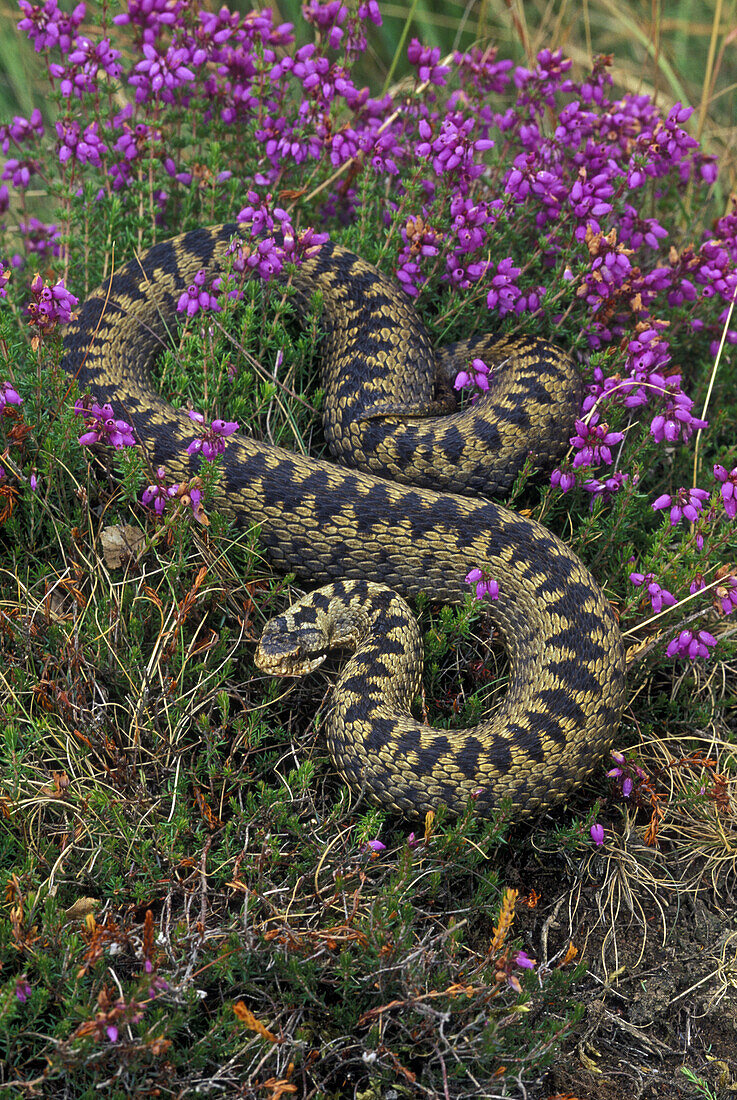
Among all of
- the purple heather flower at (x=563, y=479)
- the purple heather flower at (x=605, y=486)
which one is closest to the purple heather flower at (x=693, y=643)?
the purple heather flower at (x=605, y=486)

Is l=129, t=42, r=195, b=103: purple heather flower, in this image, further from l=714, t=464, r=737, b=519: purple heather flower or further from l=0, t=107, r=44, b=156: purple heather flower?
l=714, t=464, r=737, b=519: purple heather flower

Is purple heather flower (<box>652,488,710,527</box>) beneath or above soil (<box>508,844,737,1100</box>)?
above

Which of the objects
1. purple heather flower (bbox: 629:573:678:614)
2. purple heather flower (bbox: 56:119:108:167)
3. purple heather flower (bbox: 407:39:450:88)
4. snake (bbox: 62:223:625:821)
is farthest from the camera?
purple heather flower (bbox: 407:39:450:88)

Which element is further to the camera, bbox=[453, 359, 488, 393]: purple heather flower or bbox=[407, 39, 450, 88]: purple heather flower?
bbox=[407, 39, 450, 88]: purple heather flower

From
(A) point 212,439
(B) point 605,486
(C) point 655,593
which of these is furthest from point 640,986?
(A) point 212,439

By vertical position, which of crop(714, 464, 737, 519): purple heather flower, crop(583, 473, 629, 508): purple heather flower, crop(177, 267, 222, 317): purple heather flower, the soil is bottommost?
the soil

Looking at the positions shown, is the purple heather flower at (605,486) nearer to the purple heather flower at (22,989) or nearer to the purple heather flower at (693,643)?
the purple heather flower at (693,643)

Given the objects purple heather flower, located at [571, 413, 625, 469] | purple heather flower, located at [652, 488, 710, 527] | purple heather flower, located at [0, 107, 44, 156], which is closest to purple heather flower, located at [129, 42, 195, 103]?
purple heather flower, located at [0, 107, 44, 156]

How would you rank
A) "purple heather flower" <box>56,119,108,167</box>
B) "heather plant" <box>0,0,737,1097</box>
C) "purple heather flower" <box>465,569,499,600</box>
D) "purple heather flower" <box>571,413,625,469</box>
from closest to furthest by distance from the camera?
1. "heather plant" <box>0,0,737,1097</box>
2. "purple heather flower" <box>465,569,499,600</box>
3. "purple heather flower" <box>571,413,625,469</box>
4. "purple heather flower" <box>56,119,108,167</box>
